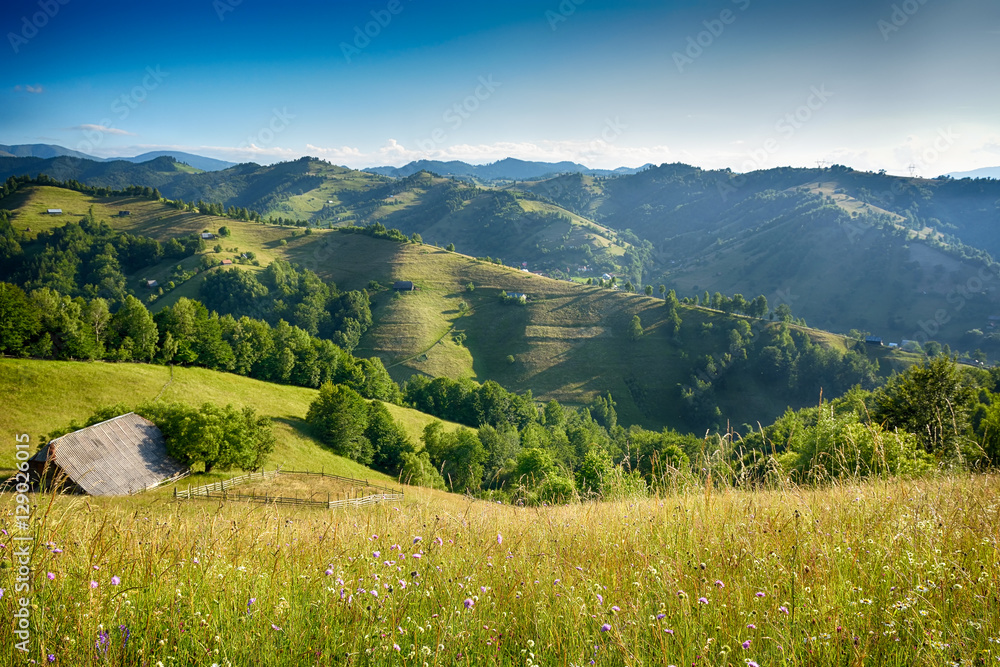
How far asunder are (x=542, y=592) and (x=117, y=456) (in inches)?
1472

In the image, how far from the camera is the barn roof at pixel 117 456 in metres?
28.0

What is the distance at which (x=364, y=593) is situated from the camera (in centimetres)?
305

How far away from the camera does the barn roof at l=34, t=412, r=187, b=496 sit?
28.0 meters

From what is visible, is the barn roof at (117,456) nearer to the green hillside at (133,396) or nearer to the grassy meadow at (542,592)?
the green hillside at (133,396)

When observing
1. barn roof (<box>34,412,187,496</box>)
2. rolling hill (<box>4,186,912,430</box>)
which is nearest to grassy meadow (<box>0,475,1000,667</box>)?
barn roof (<box>34,412,187,496</box>)

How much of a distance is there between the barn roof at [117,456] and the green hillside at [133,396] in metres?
3.33

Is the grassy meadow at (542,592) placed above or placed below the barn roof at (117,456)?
above

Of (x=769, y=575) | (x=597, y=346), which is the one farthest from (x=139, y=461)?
(x=597, y=346)

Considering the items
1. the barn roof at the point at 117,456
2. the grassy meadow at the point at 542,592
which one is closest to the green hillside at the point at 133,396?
the barn roof at the point at 117,456

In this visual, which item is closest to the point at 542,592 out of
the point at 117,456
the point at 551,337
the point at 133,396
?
the point at 117,456

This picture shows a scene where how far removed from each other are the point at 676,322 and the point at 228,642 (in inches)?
5051

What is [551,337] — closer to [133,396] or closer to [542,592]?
[133,396]

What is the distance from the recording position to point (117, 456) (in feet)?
98.8

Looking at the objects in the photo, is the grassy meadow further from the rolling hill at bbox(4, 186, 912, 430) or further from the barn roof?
the rolling hill at bbox(4, 186, 912, 430)
